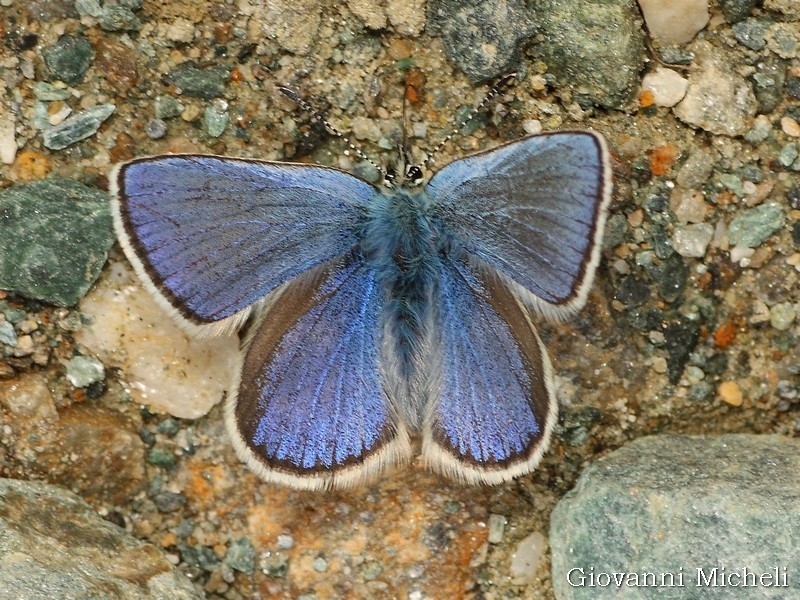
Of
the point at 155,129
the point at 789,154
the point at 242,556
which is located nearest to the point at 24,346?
the point at 155,129

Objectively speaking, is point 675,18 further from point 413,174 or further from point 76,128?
point 76,128

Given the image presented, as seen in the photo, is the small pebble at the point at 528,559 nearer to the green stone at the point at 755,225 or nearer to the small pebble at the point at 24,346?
Answer: the green stone at the point at 755,225

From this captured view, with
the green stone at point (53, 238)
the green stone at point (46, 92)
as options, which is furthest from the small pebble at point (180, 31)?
the green stone at point (53, 238)

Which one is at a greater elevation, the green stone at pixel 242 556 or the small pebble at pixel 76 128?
the small pebble at pixel 76 128

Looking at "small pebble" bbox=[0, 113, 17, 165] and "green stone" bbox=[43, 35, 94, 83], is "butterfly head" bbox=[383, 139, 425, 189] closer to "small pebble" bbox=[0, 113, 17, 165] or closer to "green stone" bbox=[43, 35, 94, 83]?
"green stone" bbox=[43, 35, 94, 83]

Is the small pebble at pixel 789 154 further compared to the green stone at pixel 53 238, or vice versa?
the small pebble at pixel 789 154

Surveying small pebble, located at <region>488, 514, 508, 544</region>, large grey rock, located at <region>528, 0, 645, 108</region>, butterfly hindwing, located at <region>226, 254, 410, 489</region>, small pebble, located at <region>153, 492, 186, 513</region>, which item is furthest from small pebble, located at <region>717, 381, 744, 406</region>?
small pebble, located at <region>153, 492, 186, 513</region>

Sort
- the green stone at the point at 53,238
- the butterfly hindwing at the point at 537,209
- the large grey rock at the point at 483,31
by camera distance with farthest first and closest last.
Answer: the large grey rock at the point at 483,31, the green stone at the point at 53,238, the butterfly hindwing at the point at 537,209

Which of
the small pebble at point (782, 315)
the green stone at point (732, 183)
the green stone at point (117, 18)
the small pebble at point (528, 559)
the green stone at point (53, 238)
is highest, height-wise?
the green stone at point (732, 183)
